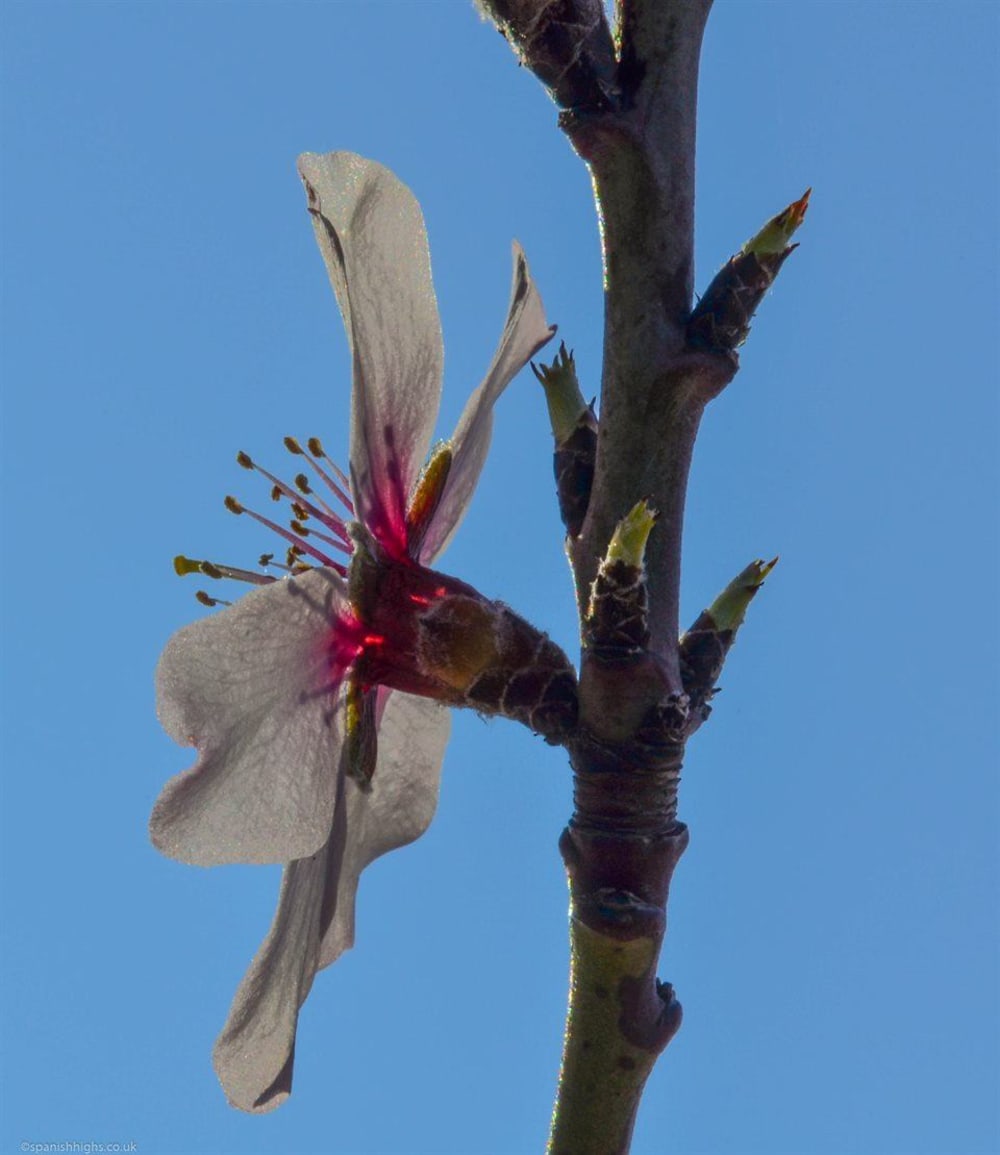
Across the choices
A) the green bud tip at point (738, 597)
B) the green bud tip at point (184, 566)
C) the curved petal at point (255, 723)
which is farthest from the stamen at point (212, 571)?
the green bud tip at point (738, 597)

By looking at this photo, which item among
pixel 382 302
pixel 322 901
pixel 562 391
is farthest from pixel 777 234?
pixel 322 901

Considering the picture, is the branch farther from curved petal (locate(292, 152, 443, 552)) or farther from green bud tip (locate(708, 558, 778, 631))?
curved petal (locate(292, 152, 443, 552))

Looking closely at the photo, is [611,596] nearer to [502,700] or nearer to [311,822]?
[502,700]

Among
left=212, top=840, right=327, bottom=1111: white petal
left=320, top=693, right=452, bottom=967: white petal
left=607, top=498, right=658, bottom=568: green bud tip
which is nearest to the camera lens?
left=607, top=498, right=658, bottom=568: green bud tip

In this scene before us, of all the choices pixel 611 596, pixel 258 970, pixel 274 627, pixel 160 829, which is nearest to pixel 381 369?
pixel 274 627

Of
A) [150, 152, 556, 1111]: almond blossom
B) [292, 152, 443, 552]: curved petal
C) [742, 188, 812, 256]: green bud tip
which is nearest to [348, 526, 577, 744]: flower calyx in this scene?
[150, 152, 556, 1111]: almond blossom

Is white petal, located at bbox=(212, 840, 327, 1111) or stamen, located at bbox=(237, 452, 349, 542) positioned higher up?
stamen, located at bbox=(237, 452, 349, 542)

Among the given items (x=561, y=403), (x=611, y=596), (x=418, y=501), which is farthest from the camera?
(x=418, y=501)
